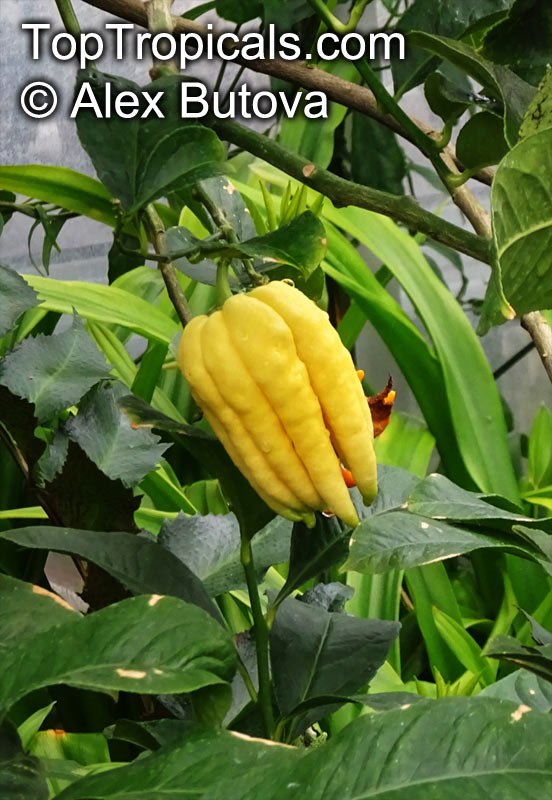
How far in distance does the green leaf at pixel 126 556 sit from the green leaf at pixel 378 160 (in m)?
0.93

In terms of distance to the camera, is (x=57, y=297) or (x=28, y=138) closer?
(x=57, y=297)

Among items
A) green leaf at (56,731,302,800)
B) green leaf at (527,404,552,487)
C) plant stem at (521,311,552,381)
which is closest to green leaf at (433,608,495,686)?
green leaf at (527,404,552,487)

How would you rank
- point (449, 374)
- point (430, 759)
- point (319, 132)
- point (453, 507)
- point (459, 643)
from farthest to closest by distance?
point (319, 132), point (449, 374), point (459, 643), point (453, 507), point (430, 759)

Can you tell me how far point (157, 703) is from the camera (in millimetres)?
366

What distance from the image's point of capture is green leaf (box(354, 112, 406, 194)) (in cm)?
118

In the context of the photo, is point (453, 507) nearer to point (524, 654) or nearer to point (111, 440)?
point (524, 654)

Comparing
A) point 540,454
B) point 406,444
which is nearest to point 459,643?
point 406,444

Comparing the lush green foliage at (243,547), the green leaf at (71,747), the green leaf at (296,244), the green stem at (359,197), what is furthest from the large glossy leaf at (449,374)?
the green leaf at (296,244)

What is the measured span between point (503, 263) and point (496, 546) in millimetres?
95

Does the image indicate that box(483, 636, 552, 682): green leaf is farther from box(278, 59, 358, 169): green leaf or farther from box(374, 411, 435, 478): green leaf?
box(278, 59, 358, 169): green leaf

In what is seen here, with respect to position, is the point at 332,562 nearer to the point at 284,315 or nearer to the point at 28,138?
the point at 284,315

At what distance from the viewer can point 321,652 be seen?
341mm

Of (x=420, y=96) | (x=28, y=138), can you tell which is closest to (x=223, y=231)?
(x=28, y=138)

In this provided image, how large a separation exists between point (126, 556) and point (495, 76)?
199mm
